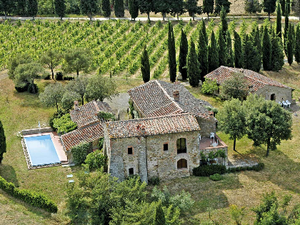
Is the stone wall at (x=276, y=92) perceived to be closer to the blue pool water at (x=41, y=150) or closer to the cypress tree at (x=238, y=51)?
the cypress tree at (x=238, y=51)

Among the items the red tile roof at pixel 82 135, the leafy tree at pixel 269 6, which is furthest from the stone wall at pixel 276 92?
the leafy tree at pixel 269 6

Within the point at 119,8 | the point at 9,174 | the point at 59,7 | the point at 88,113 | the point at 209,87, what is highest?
the point at 59,7

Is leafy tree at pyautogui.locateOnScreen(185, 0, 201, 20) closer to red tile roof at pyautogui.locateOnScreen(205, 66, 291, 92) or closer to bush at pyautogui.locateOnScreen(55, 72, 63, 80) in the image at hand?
red tile roof at pyautogui.locateOnScreen(205, 66, 291, 92)

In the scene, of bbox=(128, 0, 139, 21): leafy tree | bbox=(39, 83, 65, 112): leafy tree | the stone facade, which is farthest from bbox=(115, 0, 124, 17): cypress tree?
the stone facade

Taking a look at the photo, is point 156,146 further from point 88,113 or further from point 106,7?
point 106,7

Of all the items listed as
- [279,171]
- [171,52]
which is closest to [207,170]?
[279,171]

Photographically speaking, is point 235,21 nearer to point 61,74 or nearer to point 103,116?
point 61,74
